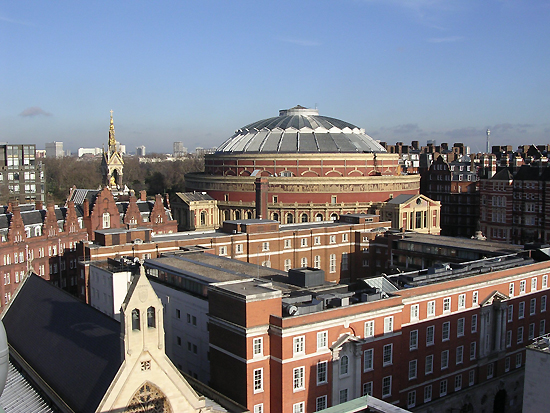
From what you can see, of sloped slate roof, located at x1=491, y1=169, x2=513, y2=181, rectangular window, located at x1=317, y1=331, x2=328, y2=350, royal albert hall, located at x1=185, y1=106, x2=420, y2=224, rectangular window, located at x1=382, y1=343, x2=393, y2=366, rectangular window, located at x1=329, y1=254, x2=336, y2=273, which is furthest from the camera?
sloped slate roof, located at x1=491, y1=169, x2=513, y2=181

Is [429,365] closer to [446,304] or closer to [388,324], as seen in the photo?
[446,304]

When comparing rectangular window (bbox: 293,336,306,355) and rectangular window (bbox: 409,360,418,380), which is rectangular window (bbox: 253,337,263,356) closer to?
rectangular window (bbox: 293,336,306,355)

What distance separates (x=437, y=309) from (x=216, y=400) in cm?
1558

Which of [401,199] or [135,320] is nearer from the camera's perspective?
[135,320]

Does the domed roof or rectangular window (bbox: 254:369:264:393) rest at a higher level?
the domed roof

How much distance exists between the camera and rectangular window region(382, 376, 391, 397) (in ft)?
111

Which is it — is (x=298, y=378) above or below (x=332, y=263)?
below

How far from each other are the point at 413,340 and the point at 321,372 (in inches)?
309

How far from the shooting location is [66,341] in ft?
91.8

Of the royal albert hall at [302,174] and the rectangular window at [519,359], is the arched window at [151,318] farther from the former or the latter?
the royal albert hall at [302,174]

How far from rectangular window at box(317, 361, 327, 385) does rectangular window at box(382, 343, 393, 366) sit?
447 cm

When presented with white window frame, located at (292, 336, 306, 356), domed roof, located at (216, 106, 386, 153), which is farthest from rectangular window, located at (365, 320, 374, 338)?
domed roof, located at (216, 106, 386, 153)

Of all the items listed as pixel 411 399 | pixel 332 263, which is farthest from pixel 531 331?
pixel 332 263

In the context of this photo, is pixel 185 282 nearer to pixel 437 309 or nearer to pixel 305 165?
pixel 437 309
